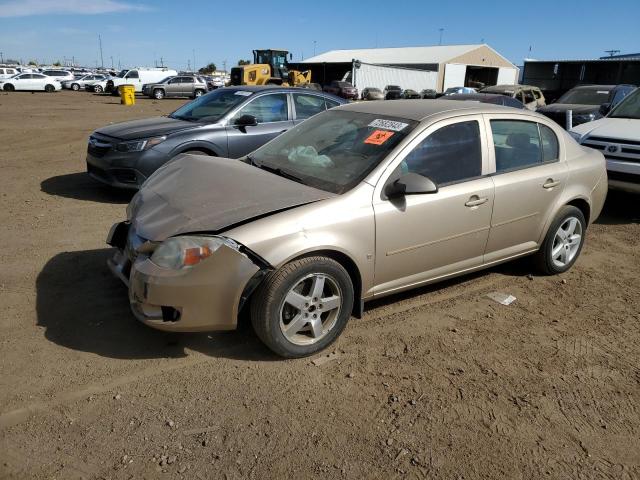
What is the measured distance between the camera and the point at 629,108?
7785 mm

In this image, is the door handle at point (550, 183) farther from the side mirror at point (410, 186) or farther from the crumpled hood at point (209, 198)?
the crumpled hood at point (209, 198)

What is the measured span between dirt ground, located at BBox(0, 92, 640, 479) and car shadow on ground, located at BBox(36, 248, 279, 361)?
0.01 meters

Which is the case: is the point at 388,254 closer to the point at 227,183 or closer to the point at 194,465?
the point at 227,183

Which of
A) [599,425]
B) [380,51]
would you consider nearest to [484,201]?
[599,425]

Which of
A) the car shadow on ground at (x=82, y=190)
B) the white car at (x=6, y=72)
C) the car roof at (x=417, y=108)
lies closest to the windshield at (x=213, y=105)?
the car shadow on ground at (x=82, y=190)

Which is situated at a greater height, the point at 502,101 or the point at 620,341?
the point at 502,101

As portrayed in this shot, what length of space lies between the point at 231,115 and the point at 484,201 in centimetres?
429

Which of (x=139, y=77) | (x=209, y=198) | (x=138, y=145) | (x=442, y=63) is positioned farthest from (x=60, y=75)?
(x=209, y=198)

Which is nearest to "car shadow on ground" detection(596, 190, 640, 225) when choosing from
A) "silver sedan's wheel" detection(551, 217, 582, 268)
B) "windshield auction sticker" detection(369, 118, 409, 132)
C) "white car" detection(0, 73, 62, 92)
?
"silver sedan's wheel" detection(551, 217, 582, 268)

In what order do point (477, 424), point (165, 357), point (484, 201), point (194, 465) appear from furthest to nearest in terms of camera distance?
point (484, 201), point (165, 357), point (477, 424), point (194, 465)

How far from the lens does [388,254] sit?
347 centimetres

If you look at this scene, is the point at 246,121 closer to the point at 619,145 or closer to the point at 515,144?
the point at 515,144

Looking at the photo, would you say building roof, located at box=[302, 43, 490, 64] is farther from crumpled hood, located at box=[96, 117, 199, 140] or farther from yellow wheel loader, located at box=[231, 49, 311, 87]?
crumpled hood, located at box=[96, 117, 199, 140]

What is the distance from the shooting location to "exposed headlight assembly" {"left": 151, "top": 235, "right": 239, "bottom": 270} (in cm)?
290
